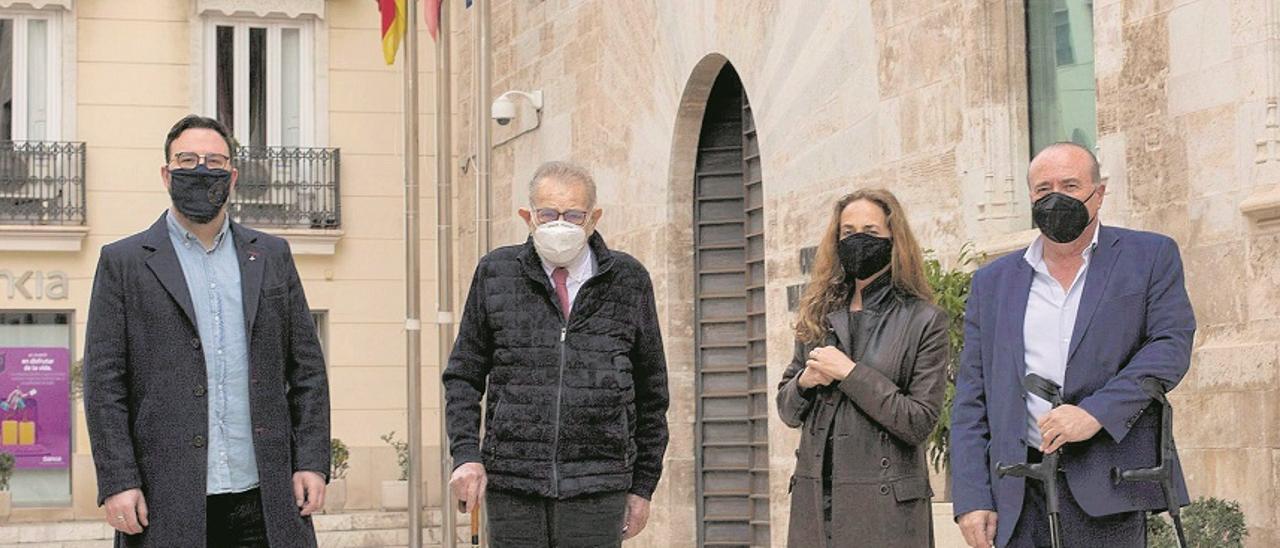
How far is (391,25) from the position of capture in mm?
22938

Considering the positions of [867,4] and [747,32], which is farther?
[747,32]

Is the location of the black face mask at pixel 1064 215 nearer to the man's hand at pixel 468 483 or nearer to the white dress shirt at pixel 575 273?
the white dress shirt at pixel 575 273

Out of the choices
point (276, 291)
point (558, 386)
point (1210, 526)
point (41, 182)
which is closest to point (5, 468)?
point (41, 182)

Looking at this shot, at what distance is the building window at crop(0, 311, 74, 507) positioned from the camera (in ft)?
81.9

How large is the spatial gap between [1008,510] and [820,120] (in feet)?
29.4

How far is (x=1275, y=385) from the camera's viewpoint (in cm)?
921

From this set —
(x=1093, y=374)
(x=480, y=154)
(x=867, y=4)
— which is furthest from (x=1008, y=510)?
(x=480, y=154)

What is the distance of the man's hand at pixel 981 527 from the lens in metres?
5.67

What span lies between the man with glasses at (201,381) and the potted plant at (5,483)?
18601mm

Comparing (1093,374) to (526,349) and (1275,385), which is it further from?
(1275,385)

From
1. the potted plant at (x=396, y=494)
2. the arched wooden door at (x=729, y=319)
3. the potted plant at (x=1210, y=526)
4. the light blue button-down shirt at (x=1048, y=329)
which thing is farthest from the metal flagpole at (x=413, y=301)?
the light blue button-down shirt at (x=1048, y=329)

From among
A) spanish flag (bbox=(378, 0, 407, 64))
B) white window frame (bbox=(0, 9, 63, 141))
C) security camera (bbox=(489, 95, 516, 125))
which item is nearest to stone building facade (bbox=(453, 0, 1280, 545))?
security camera (bbox=(489, 95, 516, 125))

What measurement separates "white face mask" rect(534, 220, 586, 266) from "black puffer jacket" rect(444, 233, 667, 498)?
10 cm

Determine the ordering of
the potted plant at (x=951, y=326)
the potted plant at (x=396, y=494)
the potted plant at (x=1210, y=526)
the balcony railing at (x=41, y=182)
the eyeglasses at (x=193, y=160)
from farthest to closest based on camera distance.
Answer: the balcony railing at (x=41, y=182)
the potted plant at (x=396, y=494)
the potted plant at (x=951, y=326)
the potted plant at (x=1210, y=526)
the eyeglasses at (x=193, y=160)
